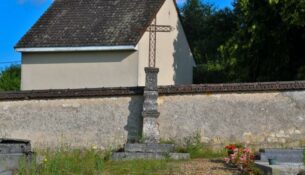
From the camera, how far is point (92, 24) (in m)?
22.6

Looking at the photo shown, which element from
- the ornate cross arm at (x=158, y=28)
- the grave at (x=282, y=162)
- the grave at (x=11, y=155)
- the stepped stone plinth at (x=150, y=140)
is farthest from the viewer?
the ornate cross arm at (x=158, y=28)

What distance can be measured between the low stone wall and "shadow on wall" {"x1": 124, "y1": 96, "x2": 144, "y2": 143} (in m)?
0.03

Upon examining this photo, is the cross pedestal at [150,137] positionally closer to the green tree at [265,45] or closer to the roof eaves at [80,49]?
the green tree at [265,45]

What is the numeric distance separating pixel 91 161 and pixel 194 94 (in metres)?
3.80

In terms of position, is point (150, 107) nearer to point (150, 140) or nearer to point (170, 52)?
point (150, 140)

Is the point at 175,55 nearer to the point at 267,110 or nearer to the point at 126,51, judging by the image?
the point at 126,51

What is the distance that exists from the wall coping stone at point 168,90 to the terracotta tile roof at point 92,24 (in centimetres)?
541

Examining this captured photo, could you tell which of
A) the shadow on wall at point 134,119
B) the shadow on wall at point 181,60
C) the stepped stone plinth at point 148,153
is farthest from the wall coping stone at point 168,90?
the shadow on wall at point 181,60

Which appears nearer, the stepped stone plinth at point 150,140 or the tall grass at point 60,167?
the tall grass at point 60,167

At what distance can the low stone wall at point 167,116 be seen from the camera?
47.2 feet

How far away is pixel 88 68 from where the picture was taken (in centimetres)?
2166

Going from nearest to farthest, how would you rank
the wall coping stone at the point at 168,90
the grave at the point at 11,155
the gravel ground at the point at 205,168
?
the gravel ground at the point at 205,168 → the grave at the point at 11,155 → the wall coping stone at the point at 168,90

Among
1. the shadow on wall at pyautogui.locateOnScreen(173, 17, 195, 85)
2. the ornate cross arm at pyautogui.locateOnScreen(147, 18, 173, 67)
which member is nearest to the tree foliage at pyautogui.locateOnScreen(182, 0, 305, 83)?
the ornate cross arm at pyautogui.locateOnScreen(147, 18, 173, 67)

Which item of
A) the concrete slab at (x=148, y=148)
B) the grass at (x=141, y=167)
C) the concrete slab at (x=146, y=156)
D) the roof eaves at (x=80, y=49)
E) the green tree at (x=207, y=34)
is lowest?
the grass at (x=141, y=167)
